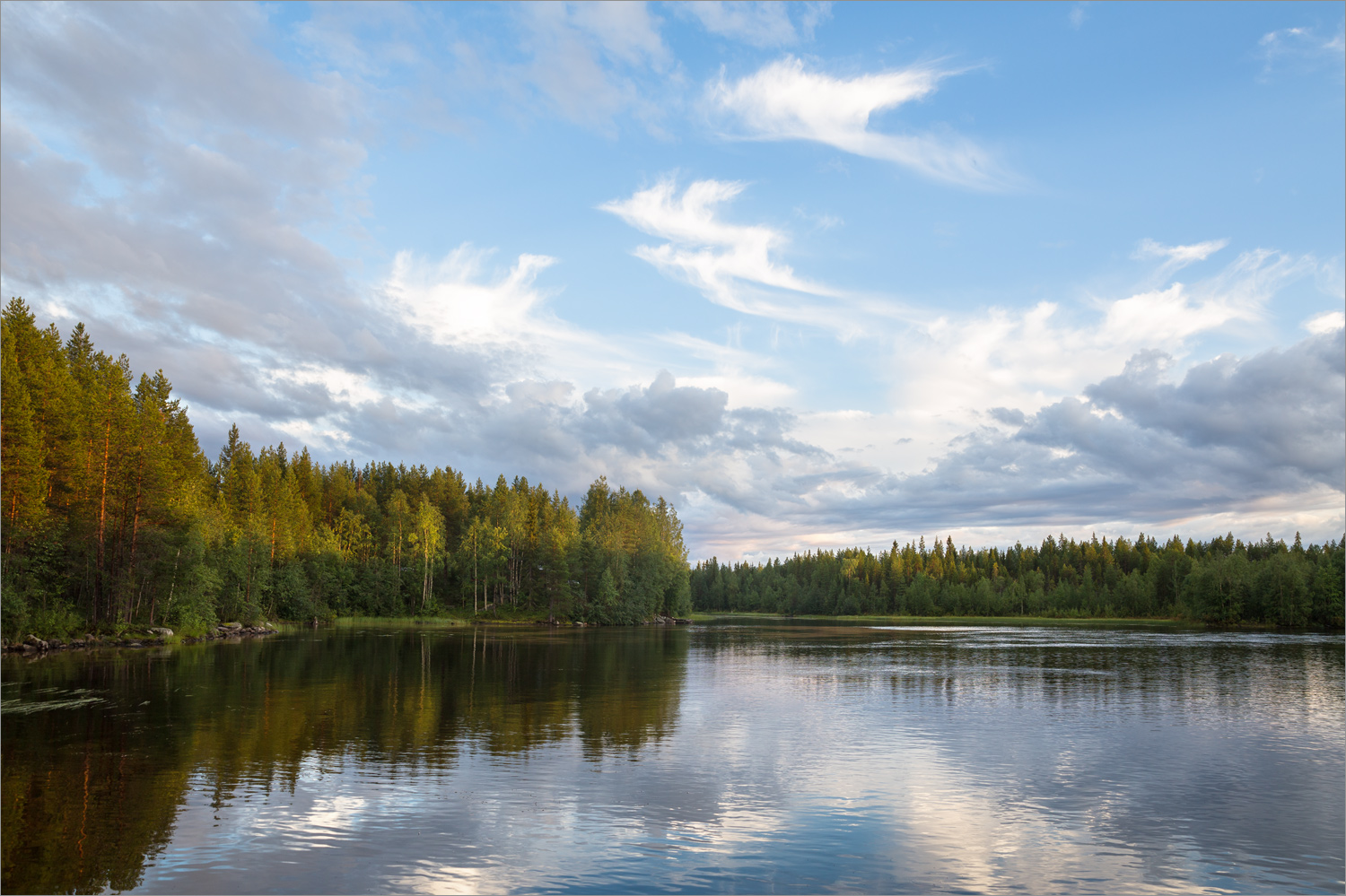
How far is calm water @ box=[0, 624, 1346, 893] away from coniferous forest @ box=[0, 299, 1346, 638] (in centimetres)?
2221

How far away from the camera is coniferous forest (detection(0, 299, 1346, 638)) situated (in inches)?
2411

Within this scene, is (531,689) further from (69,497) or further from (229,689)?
(69,497)

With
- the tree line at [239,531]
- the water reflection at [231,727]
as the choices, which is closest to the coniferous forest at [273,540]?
the tree line at [239,531]

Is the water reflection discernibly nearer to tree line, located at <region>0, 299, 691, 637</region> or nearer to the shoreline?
the shoreline

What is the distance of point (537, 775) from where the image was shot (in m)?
22.8

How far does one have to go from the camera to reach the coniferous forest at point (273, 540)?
201 feet

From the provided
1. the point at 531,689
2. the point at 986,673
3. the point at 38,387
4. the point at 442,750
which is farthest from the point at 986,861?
the point at 38,387

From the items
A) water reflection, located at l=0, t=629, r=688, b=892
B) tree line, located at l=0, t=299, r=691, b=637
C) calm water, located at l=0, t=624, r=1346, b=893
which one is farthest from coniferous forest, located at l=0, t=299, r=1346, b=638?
calm water, located at l=0, t=624, r=1346, b=893

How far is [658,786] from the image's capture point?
22188 millimetres

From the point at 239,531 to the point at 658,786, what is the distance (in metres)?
87.6

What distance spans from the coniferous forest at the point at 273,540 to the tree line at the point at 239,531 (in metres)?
0.22

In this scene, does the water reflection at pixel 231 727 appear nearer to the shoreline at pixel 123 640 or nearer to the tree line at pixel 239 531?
the shoreline at pixel 123 640

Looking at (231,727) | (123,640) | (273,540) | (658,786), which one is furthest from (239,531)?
(658,786)

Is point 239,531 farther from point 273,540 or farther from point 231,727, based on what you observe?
point 231,727
